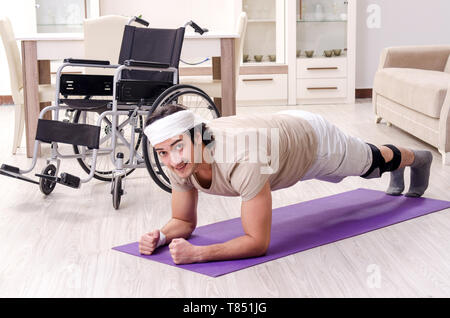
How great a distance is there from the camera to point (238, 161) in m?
2.12

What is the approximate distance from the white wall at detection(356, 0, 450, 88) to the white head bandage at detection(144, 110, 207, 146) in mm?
5508

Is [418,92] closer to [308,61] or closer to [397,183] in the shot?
[397,183]

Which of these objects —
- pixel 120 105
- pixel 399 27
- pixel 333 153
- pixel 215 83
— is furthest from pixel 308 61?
pixel 333 153

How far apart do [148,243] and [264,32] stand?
5.32 meters

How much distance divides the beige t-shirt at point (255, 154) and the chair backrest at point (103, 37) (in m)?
2.10

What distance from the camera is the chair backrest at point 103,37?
4.25 meters

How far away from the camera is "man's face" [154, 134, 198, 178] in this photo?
212 centimetres

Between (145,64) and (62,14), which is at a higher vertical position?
(62,14)

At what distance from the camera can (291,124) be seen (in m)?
2.40

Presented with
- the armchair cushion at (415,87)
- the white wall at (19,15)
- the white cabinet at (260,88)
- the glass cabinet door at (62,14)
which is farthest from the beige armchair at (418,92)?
the white wall at (19,15)

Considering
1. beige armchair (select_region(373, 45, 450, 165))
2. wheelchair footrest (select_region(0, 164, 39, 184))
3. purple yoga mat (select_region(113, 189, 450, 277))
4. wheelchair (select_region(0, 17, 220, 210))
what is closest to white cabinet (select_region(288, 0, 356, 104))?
beige armchair (select_region(373, 45, 450, 165))

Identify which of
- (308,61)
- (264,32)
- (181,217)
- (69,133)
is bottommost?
(181,217)

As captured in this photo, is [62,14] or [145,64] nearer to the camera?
[145,64]
